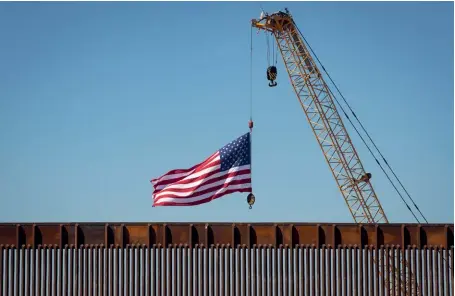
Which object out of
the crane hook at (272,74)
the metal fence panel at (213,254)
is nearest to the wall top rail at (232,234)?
the metal fence panel at (213,254)

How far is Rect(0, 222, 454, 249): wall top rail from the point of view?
30.8 meters

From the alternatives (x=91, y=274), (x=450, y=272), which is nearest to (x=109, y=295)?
(x=91, y=274)

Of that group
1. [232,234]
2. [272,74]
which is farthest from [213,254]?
[272,74]

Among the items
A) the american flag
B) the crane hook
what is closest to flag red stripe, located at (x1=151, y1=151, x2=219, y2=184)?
the american flag

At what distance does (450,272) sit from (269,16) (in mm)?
32912

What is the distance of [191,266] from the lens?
30828 mm

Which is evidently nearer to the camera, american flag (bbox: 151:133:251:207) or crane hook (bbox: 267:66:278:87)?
american flag (bbox: 151:133:251:207)

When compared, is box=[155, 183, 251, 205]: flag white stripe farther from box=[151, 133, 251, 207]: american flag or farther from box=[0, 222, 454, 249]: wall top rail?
box=[0, 222, 454, 249]: wall top rail

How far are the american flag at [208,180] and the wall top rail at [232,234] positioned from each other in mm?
954

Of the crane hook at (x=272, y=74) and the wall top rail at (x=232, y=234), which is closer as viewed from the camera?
the wall top rail at (x=232, y=234)

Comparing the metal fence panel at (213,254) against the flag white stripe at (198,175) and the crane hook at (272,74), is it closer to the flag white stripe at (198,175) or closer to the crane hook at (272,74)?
the flag white stripe at (198,175)

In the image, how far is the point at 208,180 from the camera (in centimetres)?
3105

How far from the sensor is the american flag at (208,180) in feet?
102

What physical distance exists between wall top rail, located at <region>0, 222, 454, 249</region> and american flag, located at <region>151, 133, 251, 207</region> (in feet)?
3.13
